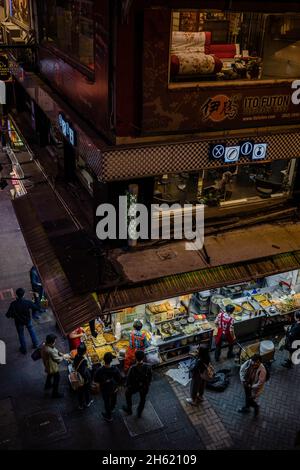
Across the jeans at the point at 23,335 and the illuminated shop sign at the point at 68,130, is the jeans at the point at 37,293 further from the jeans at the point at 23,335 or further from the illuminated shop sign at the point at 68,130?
the illuminated shop sign at the point at 68,130

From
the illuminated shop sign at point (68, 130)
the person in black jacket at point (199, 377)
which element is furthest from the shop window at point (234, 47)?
the person in black jacket at point (199, 377)

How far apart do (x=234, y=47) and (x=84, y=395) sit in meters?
10.5

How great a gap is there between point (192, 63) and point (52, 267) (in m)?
5.80

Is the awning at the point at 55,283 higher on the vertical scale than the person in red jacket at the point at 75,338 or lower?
higher

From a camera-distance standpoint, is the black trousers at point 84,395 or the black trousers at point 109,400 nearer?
the black trousers at point 109,400

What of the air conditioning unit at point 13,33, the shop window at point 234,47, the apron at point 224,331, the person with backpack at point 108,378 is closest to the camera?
the shop window at point 234,47

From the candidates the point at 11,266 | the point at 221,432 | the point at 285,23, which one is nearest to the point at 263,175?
the point at 285,23

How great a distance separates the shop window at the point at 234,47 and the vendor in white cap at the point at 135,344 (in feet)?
21.1

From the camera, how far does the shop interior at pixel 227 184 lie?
1134 cm

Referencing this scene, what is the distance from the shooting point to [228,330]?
12492mm

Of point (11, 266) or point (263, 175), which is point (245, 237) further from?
point (11, 266)

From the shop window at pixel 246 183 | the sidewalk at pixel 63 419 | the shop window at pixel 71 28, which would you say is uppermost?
the shop window at pixel 71 28

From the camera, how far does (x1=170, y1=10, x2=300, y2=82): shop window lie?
9.74 m

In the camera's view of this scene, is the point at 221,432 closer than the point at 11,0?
Yes
